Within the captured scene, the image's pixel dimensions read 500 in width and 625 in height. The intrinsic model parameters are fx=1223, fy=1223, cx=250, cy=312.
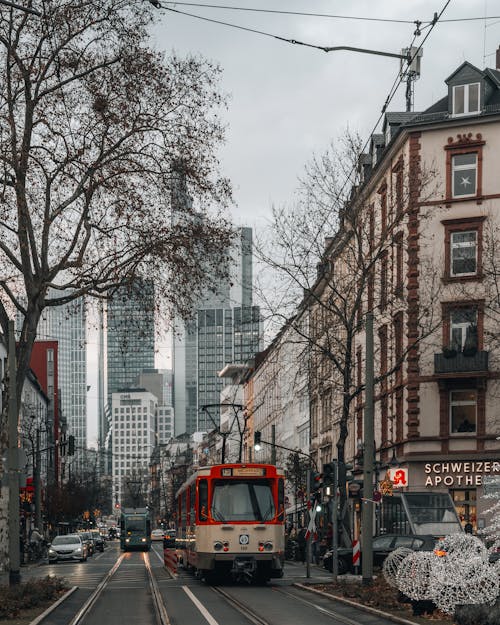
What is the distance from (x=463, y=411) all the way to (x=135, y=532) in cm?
4539

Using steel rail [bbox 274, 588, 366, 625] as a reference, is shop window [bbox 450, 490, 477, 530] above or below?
below

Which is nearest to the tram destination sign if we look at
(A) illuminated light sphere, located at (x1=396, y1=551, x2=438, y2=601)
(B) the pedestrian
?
(A) illuminated light sphere, located at (x1=396, y1=551, x2=438, y2=601)

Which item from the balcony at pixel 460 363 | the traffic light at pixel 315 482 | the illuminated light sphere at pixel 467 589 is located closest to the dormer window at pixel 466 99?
the balcony at pixel 460 363

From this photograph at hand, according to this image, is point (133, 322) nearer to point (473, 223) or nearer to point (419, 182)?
point (419, 182)

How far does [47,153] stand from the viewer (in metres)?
28.7

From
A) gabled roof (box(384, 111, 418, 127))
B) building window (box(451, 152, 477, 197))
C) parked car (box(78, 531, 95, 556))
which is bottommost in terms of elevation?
parked car (box(78, 531, 95, 556))

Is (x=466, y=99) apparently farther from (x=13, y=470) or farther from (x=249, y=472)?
(x=13, y=470)

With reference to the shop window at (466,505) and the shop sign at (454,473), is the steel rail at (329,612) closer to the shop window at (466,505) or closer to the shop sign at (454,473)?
the shop sign at (454,473)

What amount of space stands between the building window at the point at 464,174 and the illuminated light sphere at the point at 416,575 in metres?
34.5

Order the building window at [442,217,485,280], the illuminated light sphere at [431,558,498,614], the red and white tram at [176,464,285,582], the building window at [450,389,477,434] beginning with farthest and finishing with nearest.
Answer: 1. the building window at [442,217,485,280]
2. the building window at [450,389,477,434]
3. the red and white tram at [176,464,285,582]
4. the illuminated light sphere at [431,558,498,614]

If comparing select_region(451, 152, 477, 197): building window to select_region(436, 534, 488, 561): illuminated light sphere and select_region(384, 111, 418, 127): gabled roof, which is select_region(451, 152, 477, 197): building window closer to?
select_region(384, 111, 418, 127): gabled roof

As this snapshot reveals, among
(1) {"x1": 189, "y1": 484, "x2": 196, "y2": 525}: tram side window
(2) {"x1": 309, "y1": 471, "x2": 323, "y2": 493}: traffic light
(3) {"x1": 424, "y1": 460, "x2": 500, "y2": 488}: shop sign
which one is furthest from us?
(3) {"x1": 424, "y1": 460, "x2": 500, "y2": 488}: shop sign

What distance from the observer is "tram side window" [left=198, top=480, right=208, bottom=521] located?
32319 mm

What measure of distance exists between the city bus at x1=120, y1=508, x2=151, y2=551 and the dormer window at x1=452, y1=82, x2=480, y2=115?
160ft
